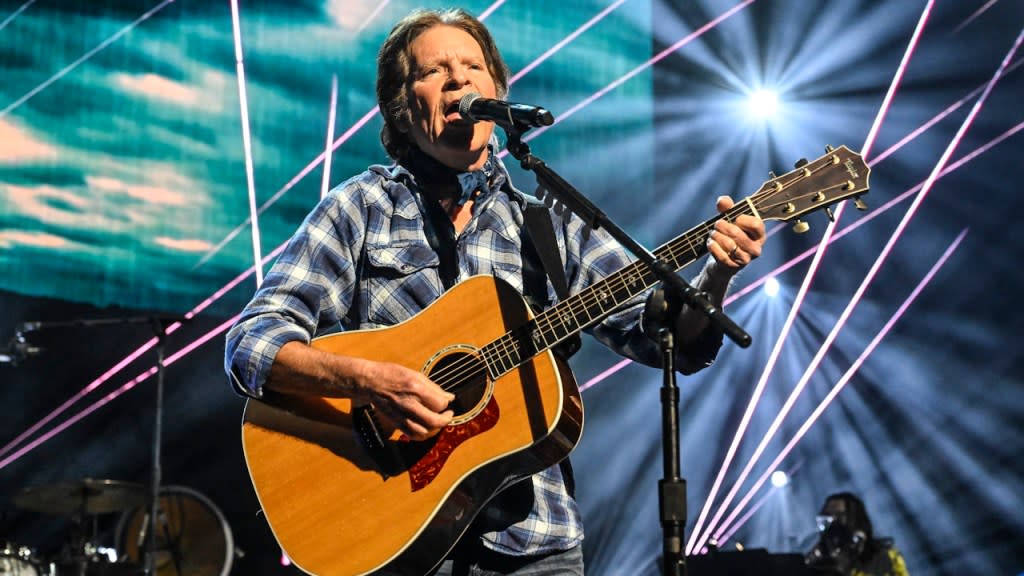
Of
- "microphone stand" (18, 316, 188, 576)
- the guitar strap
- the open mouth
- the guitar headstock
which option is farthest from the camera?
"microphone stand" (18, 316, 188, 576)

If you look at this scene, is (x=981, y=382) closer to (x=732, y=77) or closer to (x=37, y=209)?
(x=732, y=77)

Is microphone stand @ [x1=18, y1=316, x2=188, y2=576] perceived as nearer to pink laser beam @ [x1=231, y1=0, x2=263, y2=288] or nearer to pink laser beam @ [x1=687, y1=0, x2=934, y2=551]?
pink laser beam @ [x1=231, y1=0, x2=263, y2=288]

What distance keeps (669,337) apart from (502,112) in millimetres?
673

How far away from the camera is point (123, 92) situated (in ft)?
22.6

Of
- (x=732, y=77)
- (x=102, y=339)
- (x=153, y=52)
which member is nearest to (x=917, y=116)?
(x=732, y=77)

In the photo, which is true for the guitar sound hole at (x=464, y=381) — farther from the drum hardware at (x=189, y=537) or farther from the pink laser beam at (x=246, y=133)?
the drum hardware at (x=189, y=537)

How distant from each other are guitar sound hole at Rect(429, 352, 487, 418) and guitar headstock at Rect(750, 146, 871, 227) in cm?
76

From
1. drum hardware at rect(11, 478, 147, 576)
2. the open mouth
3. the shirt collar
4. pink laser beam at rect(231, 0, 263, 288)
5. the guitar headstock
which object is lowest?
the guitar headstock

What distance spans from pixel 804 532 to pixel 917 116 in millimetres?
2986

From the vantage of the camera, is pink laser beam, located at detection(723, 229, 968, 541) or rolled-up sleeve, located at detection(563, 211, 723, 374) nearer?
rolled-up sleeve, located at detection(563, 211, 723, 374)

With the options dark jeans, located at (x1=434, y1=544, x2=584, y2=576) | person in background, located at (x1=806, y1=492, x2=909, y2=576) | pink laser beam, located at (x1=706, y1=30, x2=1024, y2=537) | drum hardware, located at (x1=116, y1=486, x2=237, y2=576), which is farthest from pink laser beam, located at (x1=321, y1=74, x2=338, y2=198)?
dark jeans, located at (x1=434, y1=544, x2=584, y2=576)

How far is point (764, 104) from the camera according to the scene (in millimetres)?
7590

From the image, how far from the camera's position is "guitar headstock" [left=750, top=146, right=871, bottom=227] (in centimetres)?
244

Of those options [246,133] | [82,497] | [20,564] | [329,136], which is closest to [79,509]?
[82,497]
